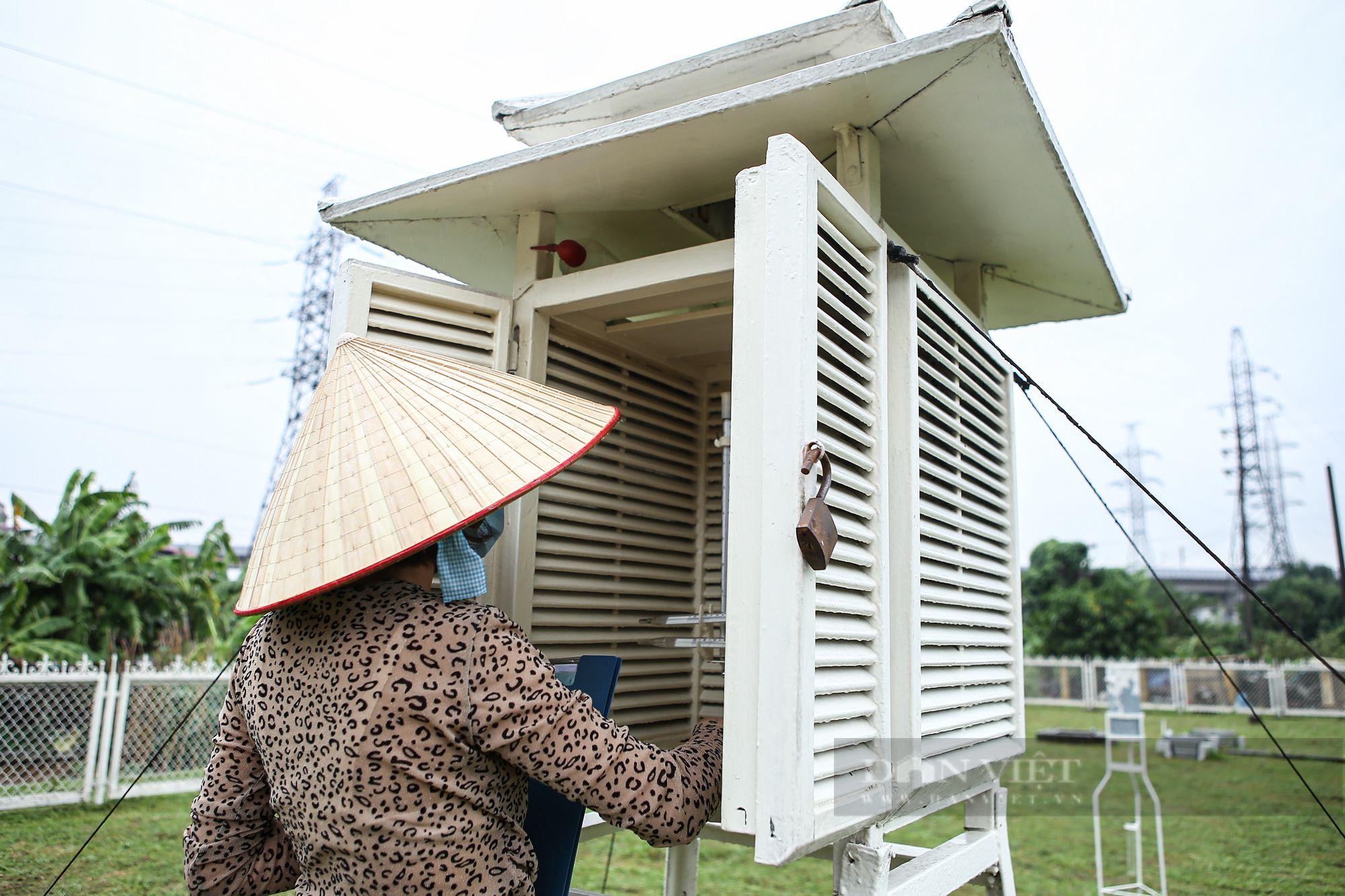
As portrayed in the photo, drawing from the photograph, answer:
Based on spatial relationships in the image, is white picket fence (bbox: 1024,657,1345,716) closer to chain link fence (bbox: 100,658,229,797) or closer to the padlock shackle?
chain link fence (bbox: 100,658,229,797)

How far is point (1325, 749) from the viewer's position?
1524 centimetres

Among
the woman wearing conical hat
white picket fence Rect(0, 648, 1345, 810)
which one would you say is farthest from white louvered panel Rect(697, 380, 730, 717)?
white picket fence Rect(0, 648, 1345, 810)

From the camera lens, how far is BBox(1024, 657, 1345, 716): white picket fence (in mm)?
19047

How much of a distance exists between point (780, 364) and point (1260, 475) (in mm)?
41128

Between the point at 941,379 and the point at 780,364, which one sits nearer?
the point at 780,364

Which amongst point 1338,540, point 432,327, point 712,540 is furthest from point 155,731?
point 1338,540

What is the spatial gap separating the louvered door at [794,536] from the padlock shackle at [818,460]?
0.06ft

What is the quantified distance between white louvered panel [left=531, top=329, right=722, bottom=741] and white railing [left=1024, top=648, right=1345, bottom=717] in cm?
1953

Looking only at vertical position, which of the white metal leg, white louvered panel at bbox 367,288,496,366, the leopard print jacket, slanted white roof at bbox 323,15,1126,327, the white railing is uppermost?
slanted white roof at bbox 323,15,1126,327

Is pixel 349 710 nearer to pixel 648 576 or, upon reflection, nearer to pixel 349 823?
pixel 349 823

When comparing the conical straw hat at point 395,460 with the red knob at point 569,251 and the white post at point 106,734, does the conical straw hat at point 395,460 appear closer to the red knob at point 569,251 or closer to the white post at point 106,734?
the red knob at point 569,251

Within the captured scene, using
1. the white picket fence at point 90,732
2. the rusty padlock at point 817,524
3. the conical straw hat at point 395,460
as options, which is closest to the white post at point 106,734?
the white picket fence at point 90,732

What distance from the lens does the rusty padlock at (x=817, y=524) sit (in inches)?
59.9

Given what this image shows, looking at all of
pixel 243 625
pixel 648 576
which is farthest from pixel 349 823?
pixel 243 625
